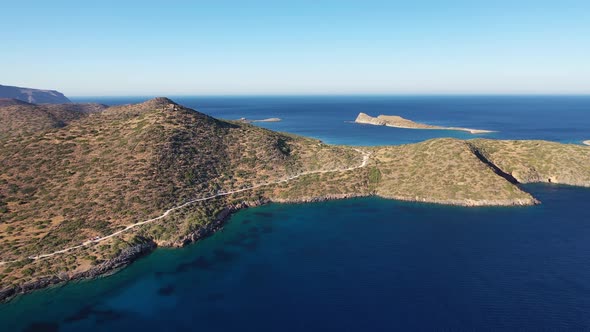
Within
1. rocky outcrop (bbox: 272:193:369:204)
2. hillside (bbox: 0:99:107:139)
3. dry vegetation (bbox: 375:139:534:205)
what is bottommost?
rocky outcrop (bbox: 272:193:369:204)

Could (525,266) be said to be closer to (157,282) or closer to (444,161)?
(444,161)

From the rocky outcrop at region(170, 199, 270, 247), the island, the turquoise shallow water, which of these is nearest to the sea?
the turquoise shallow water

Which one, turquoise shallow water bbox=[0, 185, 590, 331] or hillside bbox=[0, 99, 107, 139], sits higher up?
hillside bbox=[0, 99, 107, 139]

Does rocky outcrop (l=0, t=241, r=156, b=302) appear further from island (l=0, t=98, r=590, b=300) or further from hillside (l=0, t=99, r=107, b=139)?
hillside (l=0, t=99, r=107, b=139)

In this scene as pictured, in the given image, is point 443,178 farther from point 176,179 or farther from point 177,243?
point 176,179

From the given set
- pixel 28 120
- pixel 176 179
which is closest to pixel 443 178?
pixel 176 179

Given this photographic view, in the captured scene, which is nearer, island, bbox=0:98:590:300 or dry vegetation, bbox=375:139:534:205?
island, bbox=0:98:590:300
